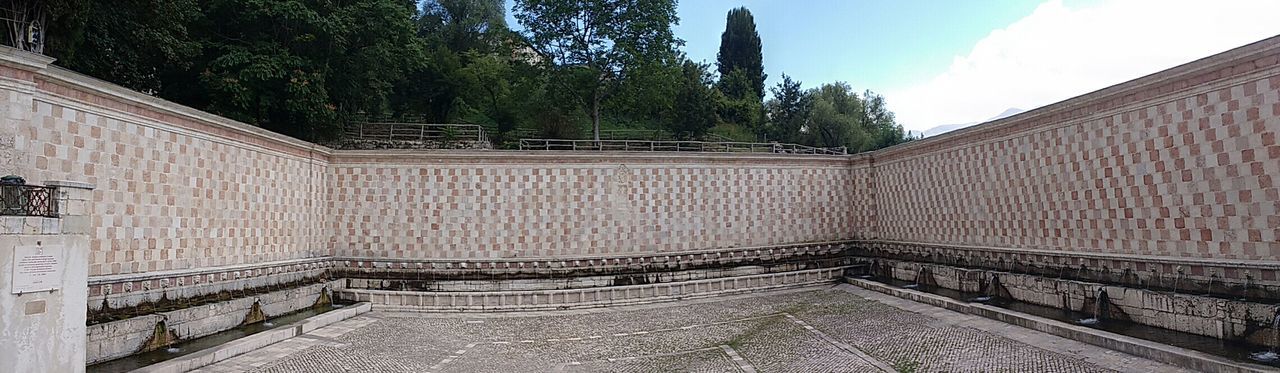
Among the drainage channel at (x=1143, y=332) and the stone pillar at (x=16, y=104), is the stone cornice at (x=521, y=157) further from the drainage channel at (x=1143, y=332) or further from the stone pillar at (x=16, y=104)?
the stone pillar at (x=16, y=104)

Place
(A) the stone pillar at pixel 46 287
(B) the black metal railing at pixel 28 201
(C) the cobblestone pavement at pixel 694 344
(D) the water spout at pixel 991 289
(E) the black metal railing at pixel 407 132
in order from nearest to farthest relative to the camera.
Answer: (A) the stone pillar at pixel 46 287, (B) the black metal railing at pixel 28 201, (C) the cobblestone pavement at pixel 694 344, (D) the water spout at pixel 991 289, (E) the black metal railing at pixel 407 132

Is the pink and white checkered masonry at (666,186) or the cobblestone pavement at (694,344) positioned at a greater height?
the pink and white checkered masonry at (666,186)

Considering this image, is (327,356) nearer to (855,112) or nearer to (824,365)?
(824,365)

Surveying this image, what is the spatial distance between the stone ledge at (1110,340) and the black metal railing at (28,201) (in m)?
12.1

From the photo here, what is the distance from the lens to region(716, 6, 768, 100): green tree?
42.0 m

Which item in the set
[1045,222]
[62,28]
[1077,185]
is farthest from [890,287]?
[62,28]

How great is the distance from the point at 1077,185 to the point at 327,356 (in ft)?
41.3

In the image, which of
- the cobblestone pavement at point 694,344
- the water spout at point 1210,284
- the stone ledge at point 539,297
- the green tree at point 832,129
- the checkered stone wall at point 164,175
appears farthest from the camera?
the green tree at point 832,129

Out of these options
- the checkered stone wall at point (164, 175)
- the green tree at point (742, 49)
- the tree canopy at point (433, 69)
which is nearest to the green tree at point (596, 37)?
the tree canopy at point (433, 69)

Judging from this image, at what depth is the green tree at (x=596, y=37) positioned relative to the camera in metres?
22.0

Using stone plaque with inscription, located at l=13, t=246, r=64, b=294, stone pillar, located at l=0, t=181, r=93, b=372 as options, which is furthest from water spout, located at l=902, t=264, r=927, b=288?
stone plaque with inscription, located at l=13, t=246, r=64, b=294

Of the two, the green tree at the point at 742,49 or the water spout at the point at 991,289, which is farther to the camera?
the green tree at the point at 742,49

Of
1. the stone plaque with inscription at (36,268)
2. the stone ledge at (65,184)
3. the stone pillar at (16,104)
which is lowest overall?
the stone plaque with inscription at (36,268)

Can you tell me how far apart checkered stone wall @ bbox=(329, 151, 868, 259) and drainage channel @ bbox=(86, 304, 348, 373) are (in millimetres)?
2606
